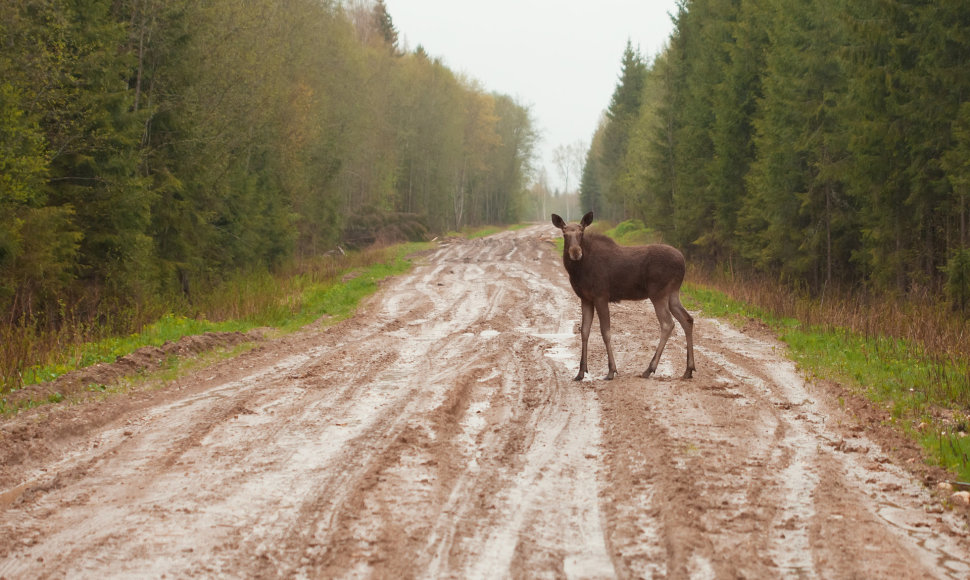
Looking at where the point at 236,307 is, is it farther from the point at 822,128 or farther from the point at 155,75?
the point at 822,128

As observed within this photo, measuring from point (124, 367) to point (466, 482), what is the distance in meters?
6.59

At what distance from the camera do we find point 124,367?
1032 centimetres

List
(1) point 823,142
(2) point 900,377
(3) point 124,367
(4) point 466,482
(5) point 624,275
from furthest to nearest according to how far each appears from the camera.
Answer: (1) point 823,142 < (5) point 624,275 < (3) point 124,367 < (2) point 900,377 < (4) point 466,482

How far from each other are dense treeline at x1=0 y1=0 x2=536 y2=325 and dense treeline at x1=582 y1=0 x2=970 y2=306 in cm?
1614

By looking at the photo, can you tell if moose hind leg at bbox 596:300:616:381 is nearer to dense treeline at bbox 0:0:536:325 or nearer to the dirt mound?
the dirt mound

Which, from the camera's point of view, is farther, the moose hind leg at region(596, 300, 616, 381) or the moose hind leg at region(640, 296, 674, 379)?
the moose hind leg at region(640, 296, 674, 379)

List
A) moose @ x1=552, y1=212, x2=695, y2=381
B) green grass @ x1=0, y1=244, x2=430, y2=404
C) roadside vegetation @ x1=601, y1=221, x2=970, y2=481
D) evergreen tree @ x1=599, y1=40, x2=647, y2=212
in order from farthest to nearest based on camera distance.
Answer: evergreen tree @ x1=599, y1=40, x2=647, y2=212 → green grass @ x1=0, y1=244, x2=430, y2=404 → moose @ x1=552, y1=212, x2=695, y2=381 → roadside vegetation @ x1=601, y1=221, x2=970, y2=481

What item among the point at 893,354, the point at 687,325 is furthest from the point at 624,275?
the point at 893,354

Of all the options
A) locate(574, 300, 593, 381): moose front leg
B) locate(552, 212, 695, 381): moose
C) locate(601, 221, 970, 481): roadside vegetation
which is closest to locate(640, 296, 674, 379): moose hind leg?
locate(552, 212, 695, 381): moose

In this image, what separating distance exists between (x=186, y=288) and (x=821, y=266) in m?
19.1

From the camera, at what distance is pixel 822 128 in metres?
20.1

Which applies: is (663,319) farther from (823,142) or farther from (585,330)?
(823,142)

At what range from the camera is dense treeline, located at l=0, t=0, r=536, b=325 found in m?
14.1

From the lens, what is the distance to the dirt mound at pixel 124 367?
8.93 metres
